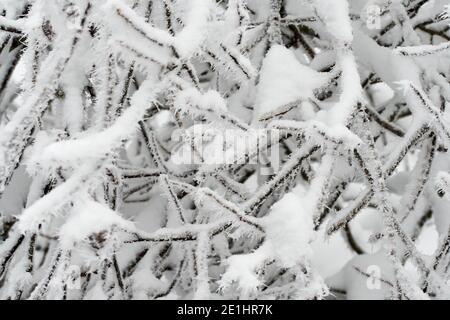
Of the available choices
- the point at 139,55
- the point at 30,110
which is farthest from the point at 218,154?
the point at 30,110

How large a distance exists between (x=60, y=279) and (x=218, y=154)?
537mm

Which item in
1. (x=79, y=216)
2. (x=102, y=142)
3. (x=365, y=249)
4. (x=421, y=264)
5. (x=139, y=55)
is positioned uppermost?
(x=139, y=55)

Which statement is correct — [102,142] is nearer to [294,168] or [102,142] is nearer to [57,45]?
[57,45]

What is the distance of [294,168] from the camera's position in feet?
4.94

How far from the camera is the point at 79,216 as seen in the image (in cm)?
115
